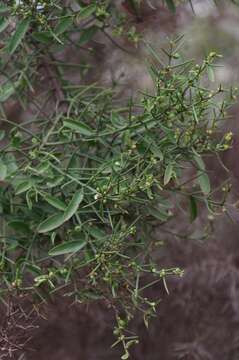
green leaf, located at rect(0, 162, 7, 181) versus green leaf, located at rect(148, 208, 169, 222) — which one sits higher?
green leaf, located at rect(0, 162, 7, 181)

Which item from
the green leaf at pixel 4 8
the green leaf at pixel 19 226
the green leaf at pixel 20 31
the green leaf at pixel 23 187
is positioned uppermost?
the green leaf at pixel 4 8

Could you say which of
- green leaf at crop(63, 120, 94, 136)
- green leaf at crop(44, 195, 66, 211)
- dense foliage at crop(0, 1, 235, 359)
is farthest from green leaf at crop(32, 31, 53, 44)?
green leaf at crop(44, 195, 66, 211)

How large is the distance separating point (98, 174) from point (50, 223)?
0.10 m

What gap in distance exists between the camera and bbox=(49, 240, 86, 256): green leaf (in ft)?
3.14

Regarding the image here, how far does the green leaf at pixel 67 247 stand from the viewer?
957 millimetres

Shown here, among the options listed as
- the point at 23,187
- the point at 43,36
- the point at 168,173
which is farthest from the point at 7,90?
the point at 168,173

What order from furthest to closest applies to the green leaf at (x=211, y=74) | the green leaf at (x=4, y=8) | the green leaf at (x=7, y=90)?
the green leaf at (x=7, y=90) → the green leaf at (x=4, y=8) → the green leaf at (x=211, y=74)

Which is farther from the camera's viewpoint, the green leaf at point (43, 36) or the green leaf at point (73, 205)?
the green leaf at point (43, 36)

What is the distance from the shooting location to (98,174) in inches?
38.4

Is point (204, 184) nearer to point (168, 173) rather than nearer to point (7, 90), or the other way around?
point (168, 173)

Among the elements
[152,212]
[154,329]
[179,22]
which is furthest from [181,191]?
[179,22]

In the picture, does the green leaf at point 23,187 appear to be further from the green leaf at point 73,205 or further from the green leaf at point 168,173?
the green leaf at point 168,173

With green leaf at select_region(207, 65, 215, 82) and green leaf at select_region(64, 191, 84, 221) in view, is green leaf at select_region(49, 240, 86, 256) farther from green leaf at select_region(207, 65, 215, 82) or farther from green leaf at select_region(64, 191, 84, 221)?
green leaf at select_region(207, 65, 215, 82)

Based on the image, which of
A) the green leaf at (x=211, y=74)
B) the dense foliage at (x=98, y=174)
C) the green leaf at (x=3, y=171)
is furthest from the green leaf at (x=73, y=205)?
the green leaf at (x=211, y=74)
